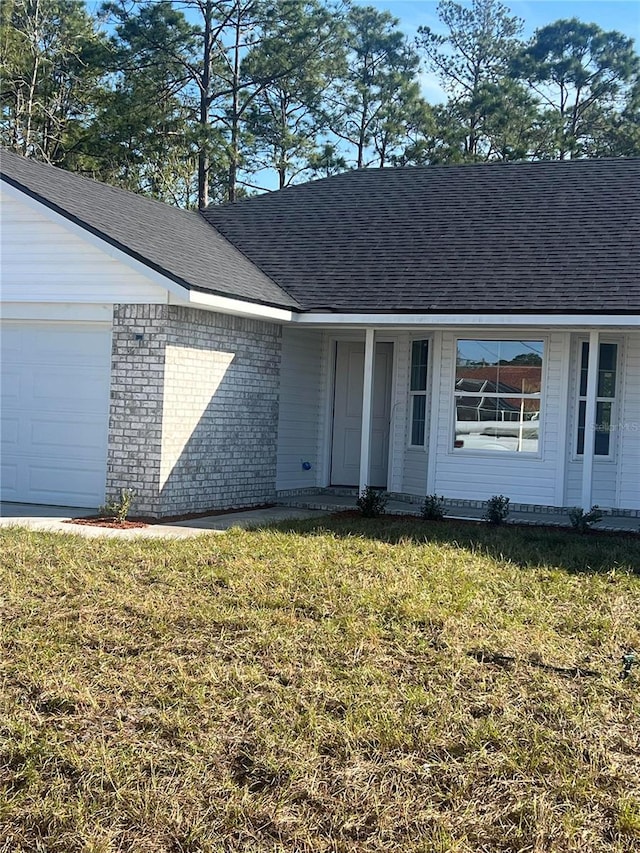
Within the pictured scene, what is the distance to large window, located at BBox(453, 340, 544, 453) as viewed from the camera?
13.1 meters

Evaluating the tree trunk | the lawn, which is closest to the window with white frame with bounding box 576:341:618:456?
the lawn

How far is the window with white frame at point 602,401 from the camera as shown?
13156 mm

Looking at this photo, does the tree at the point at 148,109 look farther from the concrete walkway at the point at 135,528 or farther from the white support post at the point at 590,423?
the white support post at the point at 590,423

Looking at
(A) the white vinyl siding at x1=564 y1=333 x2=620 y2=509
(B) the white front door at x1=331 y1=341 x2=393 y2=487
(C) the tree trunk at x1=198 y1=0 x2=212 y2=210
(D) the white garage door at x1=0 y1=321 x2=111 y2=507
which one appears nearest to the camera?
(D) the white garage door at x1=0 y1=321 x2=111 y2=507

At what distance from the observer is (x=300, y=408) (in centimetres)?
1460

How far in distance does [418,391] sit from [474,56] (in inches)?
1007

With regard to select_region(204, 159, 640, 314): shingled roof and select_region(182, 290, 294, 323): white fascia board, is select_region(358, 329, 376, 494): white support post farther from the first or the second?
select_region(182, 290, 294, 323): white fascia board

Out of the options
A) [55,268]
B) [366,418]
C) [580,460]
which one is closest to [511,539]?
[580,460]

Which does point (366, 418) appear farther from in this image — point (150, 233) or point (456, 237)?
point (150, 233)

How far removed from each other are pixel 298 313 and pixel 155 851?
9787mm

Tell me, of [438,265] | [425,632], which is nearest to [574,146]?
[438,265]

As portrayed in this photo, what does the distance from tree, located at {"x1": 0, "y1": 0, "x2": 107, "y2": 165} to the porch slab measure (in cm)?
1867

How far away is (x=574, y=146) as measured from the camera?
99.6 ft

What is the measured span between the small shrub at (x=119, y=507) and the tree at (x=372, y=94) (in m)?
24.0
